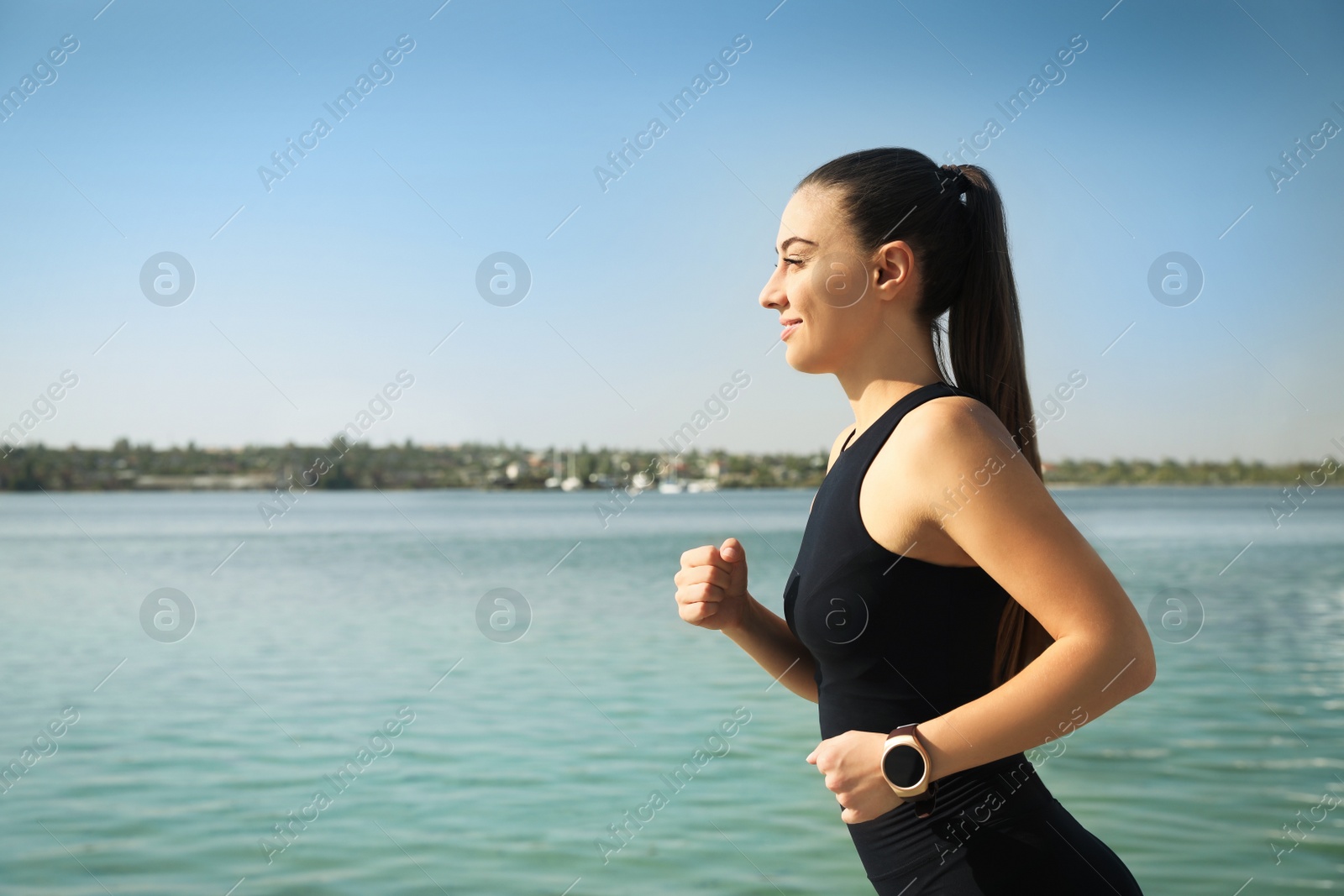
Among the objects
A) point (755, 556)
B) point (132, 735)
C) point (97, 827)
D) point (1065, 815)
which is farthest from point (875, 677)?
point (755, 556)

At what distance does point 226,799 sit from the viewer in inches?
266

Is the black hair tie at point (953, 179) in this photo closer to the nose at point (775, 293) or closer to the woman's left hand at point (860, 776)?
the nose at point (775, 293)

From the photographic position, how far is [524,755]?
7.79 m

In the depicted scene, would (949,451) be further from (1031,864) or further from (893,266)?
(1031,864)

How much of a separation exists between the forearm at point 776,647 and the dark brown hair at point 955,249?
511 mm

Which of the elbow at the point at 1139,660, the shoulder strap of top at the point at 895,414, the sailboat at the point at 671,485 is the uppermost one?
the sailboat at the point at 671,485

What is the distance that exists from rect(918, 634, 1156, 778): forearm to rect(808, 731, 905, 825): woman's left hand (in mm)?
64

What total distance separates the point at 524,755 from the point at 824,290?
693 cm

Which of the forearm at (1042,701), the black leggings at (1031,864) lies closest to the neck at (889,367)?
the forearm at (1042,701)

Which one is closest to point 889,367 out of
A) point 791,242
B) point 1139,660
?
point 791,242

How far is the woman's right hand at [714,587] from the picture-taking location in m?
1.68

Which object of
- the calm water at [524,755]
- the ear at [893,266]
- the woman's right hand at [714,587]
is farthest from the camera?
the calm water at [524,755]

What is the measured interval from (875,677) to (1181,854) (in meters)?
5.17

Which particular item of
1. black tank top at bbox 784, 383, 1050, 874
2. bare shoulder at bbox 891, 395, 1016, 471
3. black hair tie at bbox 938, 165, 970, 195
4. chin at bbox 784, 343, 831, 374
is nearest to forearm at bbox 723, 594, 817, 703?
black tank top at bbox 784, 383, 1050, 874
